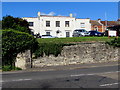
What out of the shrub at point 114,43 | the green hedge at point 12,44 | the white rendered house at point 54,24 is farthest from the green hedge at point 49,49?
the white rendered house at point 54,24

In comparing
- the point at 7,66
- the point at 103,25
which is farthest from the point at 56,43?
the point at 103,25

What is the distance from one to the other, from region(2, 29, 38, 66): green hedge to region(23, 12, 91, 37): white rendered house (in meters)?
33.5

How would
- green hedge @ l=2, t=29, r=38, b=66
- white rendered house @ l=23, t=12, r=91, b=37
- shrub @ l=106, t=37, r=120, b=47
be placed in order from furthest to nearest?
white rendered house @ l=23, t=12, r=91, b=37 < shrub @ l=106, t=37, r=120, b=47 < green hedge @ l=2, t=29, r=38, b=66

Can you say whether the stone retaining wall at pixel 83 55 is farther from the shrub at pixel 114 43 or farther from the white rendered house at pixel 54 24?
the white rendered house at pixel 54 24

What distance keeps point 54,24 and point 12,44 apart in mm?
35819

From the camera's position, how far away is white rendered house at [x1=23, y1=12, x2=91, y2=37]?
52688 millimetres

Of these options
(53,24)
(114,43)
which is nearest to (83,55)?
(114,43)

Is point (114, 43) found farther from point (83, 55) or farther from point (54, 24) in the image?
point (54, 24)

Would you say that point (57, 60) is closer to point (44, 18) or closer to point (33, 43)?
point (33, 43)

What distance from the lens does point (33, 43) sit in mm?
19562

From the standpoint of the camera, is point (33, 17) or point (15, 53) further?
point (33, 17)

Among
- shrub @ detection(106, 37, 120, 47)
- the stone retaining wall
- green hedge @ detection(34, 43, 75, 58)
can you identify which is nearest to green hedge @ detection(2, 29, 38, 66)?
green hedge @ detection(34, 43, 75, 58)

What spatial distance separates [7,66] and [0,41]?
2437 mm

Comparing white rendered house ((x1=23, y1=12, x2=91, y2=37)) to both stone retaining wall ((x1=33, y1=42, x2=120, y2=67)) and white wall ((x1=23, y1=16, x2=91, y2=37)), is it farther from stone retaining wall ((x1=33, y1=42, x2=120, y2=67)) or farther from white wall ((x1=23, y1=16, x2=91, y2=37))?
stone retaining wall ((x1=33, y1=42, x2=120, y2=67))
